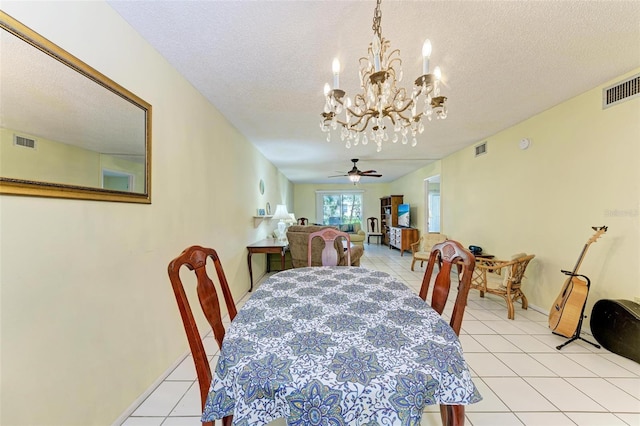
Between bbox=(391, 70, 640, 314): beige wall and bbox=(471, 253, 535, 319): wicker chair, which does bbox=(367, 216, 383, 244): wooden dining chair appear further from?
bbox=(471, 253, 535, 319): wicker chair

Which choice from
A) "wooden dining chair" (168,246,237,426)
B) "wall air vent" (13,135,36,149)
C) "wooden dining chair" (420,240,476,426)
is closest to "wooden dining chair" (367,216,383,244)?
"wooden dining chair" (420,240,476,426)

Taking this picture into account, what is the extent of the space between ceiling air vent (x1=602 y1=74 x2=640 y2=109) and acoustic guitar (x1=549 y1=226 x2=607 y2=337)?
1.13m

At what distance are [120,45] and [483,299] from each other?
4.59 m

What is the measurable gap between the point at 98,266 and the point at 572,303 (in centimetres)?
363

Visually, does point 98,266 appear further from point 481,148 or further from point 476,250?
point 481,148

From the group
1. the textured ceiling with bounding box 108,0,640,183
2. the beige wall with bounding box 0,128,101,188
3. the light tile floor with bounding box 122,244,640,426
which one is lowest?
the light tile floor with bounding box 122,244,640,426

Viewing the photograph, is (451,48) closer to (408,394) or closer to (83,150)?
(408,394)

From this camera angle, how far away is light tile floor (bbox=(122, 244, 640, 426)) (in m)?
1.51

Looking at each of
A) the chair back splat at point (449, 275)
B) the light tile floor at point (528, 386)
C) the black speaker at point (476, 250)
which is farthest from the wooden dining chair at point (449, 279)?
the black speaker at point (476, 250)

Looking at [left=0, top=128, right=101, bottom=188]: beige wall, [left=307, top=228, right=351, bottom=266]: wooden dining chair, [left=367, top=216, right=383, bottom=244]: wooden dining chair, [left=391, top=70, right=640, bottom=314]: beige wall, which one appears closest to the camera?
[left=0, top=128, right=101, bottom=188]: beige wall

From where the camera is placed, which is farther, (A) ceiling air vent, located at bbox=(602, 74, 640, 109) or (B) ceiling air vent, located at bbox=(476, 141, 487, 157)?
(B) ceiling air vent, located at bbox=(476, 141, 487, 157)

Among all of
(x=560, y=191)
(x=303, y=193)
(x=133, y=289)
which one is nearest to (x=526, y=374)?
(x=560, y=191)

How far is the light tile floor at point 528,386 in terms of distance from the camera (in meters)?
1.51

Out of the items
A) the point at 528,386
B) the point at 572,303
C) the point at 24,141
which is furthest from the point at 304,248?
the point at 24,141
